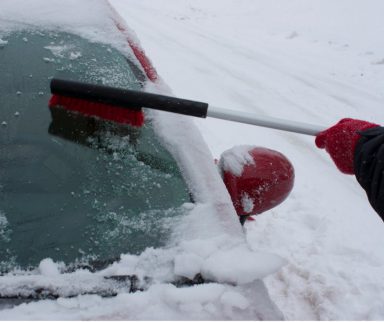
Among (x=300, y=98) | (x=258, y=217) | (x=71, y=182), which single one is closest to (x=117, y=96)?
(x=71, y=182)

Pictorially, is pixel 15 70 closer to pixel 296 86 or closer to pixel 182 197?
pixel 182 197

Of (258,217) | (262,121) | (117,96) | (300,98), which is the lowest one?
(258,217)

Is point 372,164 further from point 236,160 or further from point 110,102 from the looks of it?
point 110,102

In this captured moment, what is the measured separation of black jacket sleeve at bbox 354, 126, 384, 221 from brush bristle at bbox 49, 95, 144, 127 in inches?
38.4

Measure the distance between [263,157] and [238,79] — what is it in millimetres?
3882

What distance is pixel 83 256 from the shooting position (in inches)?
41.6

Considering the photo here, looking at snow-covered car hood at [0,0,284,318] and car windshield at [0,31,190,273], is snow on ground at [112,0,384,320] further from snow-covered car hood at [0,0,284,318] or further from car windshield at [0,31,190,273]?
car windshield at [0,31,190,273]

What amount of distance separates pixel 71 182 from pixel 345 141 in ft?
4.03

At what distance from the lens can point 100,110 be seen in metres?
1.62

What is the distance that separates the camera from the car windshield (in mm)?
1072

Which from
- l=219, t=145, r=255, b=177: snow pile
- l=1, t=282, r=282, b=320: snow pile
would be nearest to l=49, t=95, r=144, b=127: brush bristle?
l=219, t=145, r=255, b=177: snow pile

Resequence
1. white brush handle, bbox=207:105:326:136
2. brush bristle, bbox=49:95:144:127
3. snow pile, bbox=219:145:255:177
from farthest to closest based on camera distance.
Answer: white brush handle, bbox=207:105:326:136 → snow pile, bbox=219:145:255:177 → brush bristle, bbox=49:95:144:127

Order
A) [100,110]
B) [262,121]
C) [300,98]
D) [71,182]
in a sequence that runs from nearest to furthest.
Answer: [71,182] < [100,110] < [262,121] < [300,98]

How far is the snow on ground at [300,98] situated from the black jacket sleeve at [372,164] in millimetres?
1037
